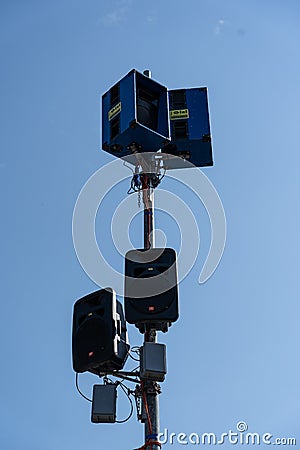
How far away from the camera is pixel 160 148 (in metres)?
7.25

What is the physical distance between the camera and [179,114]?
7.86 meters

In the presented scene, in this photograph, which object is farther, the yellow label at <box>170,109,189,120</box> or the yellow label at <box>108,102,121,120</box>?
the yellow label at <box>170,109,189,120</box>

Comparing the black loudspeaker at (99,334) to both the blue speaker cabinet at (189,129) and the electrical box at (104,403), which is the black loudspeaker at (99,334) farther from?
Result: the blue speaker cabinet at (189,129)

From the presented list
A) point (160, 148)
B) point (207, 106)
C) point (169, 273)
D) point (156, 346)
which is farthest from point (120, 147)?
point (156, 346)

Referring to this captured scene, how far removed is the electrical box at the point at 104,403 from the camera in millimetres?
5777

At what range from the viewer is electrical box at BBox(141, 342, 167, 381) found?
18.8 ft

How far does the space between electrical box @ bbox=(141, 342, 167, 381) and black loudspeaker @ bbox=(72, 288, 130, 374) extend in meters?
0.23

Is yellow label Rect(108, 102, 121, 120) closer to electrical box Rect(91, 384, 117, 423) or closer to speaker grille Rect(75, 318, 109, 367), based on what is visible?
speaker grille Rect(75, 318, 109, 367)

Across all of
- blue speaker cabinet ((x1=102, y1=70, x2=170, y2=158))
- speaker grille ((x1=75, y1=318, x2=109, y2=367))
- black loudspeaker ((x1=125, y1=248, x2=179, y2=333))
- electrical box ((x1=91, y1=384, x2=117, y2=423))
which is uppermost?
blue speaker cabinet ((x1=102, y1=70, x2=170, y2=158))

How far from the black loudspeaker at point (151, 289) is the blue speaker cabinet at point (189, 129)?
1.52m

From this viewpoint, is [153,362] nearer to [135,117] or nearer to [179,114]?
[135,117]

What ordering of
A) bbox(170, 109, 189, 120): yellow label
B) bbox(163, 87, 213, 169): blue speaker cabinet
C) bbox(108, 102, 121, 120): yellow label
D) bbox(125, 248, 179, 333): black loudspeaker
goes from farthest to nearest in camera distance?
1. bbox(170, 109, 189, 120): yellow label
2. bbox(163, 87, 213, 169): blue speaker cabinet
3. bbox(108, 102, 121, 120): yellow label
4. bbox(125, 248, 179, 333): black loudspeaker

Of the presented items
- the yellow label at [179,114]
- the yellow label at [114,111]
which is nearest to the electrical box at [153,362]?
the yellow label at [114,111]

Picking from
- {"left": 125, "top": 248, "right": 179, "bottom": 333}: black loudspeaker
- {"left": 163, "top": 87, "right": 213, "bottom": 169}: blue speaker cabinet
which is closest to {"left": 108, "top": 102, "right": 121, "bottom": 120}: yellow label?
{"left": 163, "top": 87, "right": 213, "bottom": 169}: blue speaker cabinet
